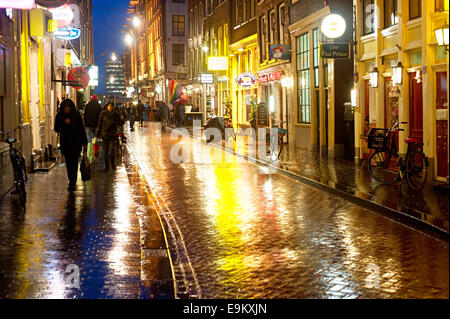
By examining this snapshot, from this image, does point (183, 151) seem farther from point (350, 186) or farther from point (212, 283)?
point (212, 283)

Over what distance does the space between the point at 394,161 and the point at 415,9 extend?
150 inches

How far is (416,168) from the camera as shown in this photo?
1378 centimetres

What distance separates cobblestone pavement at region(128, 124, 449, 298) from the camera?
662cm

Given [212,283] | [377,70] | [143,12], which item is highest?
[143,12]

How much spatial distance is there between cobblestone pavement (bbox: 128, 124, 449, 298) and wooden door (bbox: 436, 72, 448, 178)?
96.0 inches

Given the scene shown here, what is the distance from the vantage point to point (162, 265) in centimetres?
752

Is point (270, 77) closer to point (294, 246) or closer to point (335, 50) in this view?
point (335, 50)

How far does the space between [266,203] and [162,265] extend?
5271 millimetres

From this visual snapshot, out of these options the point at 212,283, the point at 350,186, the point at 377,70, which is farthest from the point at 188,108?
the point at 212,283

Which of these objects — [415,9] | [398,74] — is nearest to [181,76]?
[398,74]

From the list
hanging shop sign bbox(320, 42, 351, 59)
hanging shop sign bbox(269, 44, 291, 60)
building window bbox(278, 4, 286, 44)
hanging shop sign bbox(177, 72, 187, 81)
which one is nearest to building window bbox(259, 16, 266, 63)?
building window bbox(278, 4, 286, 44)

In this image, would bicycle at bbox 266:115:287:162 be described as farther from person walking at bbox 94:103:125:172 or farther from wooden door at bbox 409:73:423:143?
wooden door at bbox 409:73:423:143

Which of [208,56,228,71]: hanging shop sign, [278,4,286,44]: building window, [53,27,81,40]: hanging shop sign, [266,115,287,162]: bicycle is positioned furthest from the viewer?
[208,56,228,71]: hanging shop sign

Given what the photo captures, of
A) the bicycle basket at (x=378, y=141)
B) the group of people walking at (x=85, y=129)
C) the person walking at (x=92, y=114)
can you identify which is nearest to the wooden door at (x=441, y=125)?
the bicycle basket at (x=378, y=141)
